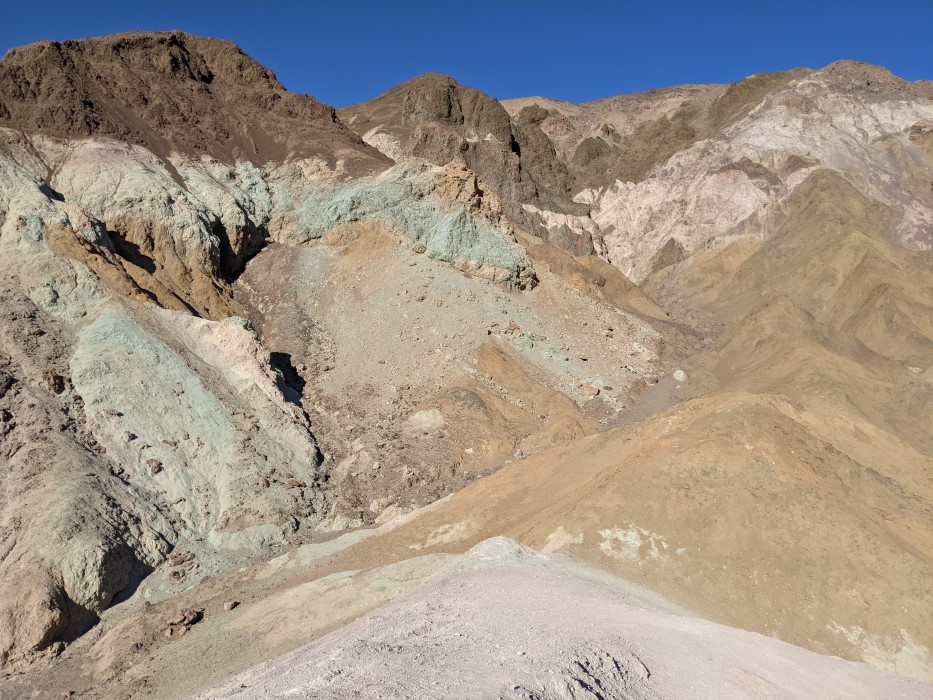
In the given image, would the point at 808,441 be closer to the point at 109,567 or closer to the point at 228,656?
the point at 228,656

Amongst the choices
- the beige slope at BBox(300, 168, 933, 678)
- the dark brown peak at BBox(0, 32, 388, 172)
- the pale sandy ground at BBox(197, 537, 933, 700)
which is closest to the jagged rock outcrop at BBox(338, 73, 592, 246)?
the dark brown peak at BBox(0, 32, 388, 172)

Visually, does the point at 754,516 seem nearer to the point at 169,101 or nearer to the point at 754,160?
the point at 169,101

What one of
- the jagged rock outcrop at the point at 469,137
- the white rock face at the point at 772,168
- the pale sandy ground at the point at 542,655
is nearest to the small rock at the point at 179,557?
the pale sandy ground at the point at 542,655

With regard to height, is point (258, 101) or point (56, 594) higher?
point (258, 101)

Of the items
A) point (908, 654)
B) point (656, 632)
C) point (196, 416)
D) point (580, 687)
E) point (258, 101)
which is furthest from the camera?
point (258, 101)

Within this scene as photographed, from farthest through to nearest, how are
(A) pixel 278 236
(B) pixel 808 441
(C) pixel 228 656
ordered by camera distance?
(A) pixel 278 236 < (B) pixel 808 441 < (C) pixel 228 656

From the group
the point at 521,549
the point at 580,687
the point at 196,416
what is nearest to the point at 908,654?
the point at 521,549
